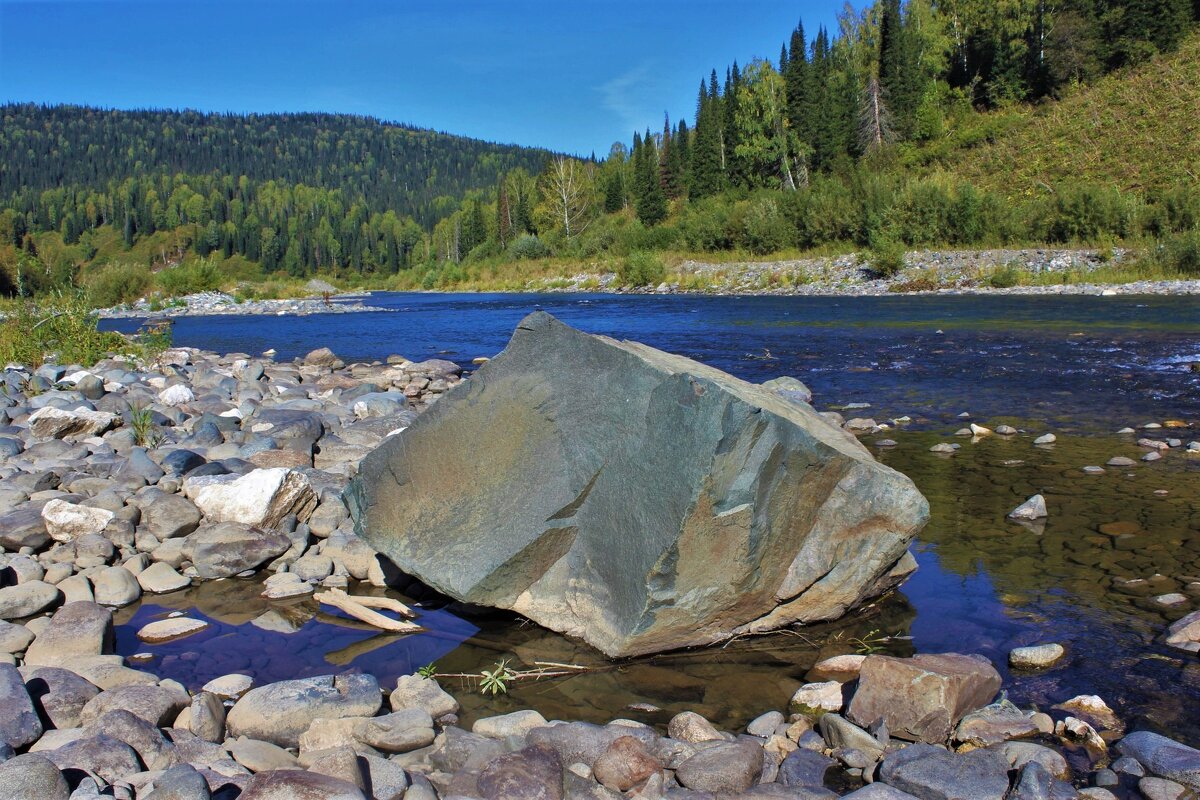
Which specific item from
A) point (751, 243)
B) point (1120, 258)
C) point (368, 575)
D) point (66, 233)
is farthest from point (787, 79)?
point (66, 233)

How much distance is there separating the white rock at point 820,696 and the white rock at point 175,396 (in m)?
9.49

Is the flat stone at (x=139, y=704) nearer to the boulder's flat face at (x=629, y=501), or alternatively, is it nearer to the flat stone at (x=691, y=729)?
the boulder's flat face at (x=629, y=501)

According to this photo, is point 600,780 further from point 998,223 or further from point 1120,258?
point 998,223

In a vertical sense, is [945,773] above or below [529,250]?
below

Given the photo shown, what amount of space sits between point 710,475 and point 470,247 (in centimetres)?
11002

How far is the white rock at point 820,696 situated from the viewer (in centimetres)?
395

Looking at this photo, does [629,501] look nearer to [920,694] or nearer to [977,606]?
[920,694]

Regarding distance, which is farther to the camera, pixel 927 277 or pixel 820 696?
pixel 927 277

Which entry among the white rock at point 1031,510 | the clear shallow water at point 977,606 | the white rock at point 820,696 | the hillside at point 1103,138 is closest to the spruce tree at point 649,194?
the hillside at point 1103,138

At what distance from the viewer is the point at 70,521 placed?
19.8 ft

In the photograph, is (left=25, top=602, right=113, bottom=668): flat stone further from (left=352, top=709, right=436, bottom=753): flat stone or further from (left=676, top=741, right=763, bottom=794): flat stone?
(left=676, top=741, right=763, bottom=794): flat stone

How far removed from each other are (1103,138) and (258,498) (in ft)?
173

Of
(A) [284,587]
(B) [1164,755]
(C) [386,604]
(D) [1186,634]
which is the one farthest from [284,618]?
(D) [1186,634]

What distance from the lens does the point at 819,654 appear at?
15.0 ft
